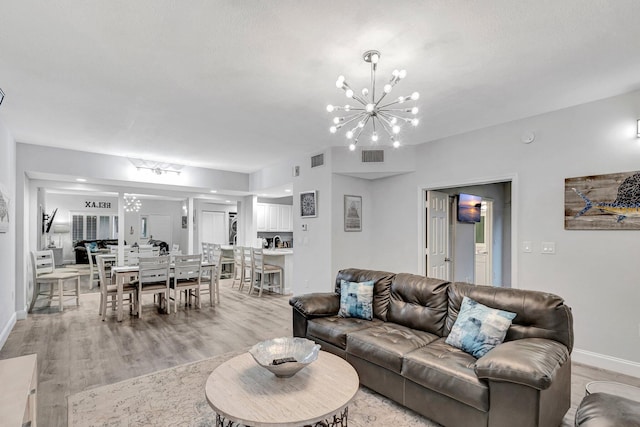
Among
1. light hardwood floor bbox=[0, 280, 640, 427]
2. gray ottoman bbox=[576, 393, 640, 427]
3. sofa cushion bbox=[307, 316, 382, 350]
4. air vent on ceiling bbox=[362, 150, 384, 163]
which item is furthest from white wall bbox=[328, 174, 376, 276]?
gray ottoman bbox=[576, 393, 640, 427]

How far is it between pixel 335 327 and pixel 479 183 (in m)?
2.72

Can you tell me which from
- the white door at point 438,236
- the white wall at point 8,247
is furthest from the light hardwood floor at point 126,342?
the white door at point 438,236

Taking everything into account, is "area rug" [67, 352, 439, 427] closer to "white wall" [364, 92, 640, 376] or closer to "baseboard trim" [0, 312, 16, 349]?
"baseboard trim" [0, 312, 16, 349]

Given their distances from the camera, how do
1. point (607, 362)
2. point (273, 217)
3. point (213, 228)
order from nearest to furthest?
point (607, 362) < point (213, 228) < point (273, 217)

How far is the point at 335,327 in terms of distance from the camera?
2926 mm

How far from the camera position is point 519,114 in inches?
141

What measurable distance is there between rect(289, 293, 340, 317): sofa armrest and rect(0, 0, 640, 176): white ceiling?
6.60 feet

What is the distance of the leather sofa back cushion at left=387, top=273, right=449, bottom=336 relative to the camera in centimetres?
280

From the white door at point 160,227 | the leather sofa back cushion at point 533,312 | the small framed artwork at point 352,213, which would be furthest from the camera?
the white door at point 160,227

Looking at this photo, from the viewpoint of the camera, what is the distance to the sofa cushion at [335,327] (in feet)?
9.25

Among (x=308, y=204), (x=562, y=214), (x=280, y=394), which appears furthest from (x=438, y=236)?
(x=280, y=394)

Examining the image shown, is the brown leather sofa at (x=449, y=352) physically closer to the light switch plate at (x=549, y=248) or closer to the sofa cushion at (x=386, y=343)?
the sofa cushion at (x=386, y=343)

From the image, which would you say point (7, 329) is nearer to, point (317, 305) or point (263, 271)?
point (263, 271)

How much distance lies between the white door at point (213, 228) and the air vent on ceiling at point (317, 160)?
441cm
